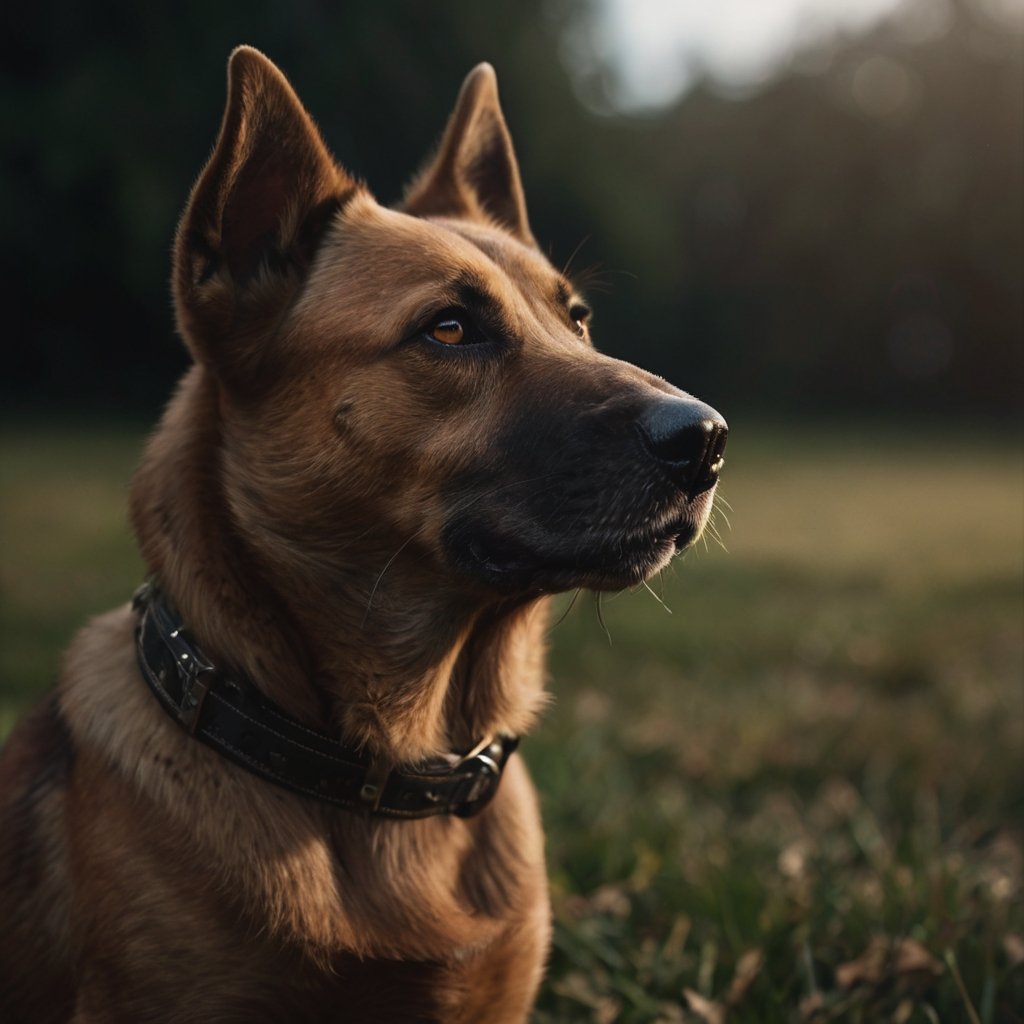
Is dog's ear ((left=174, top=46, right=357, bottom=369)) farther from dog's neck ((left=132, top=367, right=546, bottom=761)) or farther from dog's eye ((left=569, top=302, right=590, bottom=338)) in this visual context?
dog's eye ((left=569, top=302, right=590, bottom=338))

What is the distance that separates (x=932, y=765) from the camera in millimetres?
5203

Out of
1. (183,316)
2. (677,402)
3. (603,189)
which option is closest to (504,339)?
(677,402)

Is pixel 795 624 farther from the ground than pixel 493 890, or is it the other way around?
pixel 493 890

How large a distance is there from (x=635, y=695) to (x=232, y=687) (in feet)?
14.0

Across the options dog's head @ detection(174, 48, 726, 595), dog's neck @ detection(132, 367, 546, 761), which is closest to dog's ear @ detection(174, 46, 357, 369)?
dog's head @ detection(174, 48, 726, 595)

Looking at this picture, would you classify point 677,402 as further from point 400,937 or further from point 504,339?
point 400,937

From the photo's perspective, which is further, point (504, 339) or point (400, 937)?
point (504, 339)

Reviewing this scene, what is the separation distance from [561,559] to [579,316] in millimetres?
1106

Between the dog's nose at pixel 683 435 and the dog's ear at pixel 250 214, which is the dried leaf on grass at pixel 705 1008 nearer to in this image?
the dog's nose at pixel 683 435

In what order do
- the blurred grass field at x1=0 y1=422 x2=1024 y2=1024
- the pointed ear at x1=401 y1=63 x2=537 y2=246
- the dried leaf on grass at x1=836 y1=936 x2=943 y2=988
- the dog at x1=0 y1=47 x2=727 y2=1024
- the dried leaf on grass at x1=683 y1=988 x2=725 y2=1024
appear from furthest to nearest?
the pointed ear at x1=401 y1=63 x2=537 y2=246
the blurred grass field at x1=0 y1=422 x2=1024 y2=1024
the dried leaf on grass at x1=836 y1=936 x2=943 y2=988
the dried leaf on grass at x1=683 y1=988 x2=725 y2=1024
the dog at x1=0 y1=47 x2=727 y2=1024

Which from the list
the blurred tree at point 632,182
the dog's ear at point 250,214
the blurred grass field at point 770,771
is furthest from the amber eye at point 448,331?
the blurred tree at point 632,182

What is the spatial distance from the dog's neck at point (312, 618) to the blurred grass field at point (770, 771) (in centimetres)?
68

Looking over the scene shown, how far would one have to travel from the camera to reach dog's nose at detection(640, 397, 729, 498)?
8.31 ft

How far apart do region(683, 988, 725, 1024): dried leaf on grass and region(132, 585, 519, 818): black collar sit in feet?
2.80
